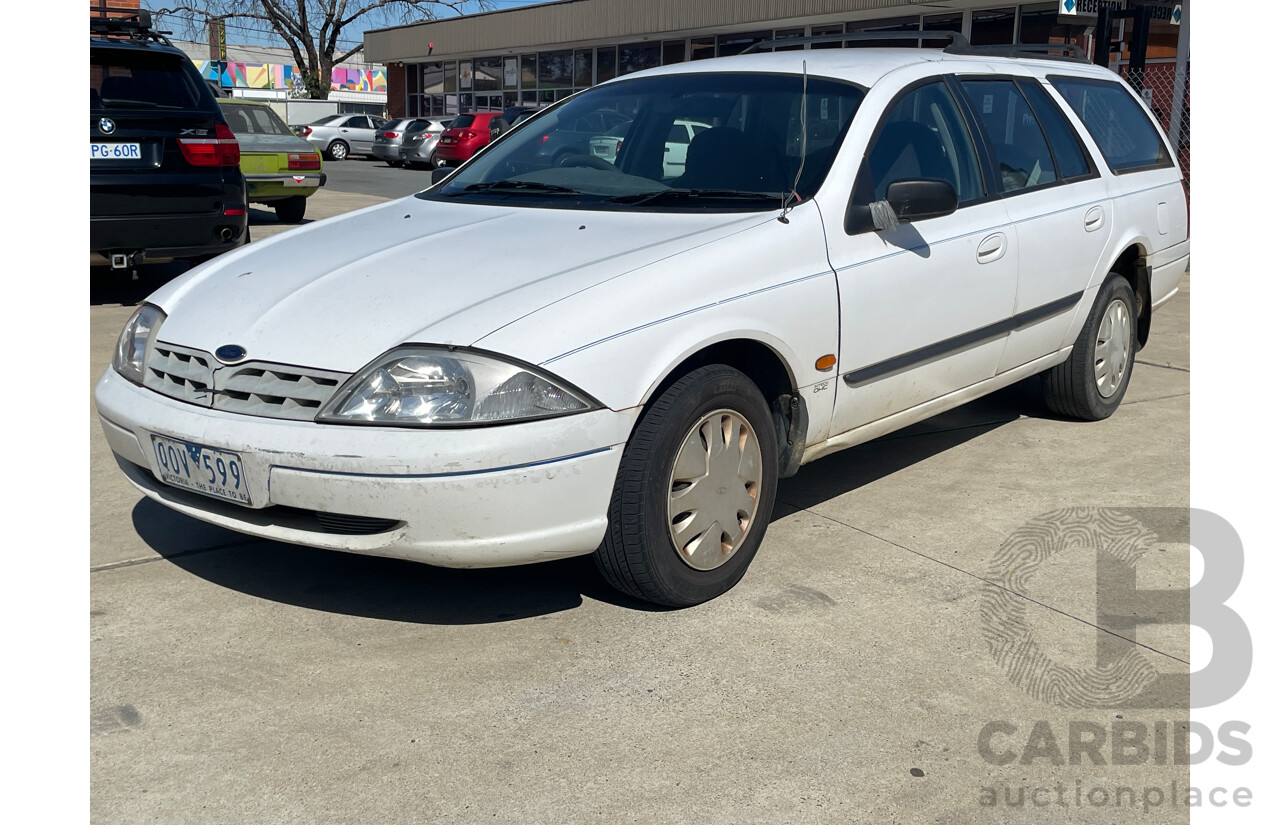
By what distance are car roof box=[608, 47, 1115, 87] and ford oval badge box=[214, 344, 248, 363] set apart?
6.95ft

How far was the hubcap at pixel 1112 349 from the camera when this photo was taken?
18.2ft

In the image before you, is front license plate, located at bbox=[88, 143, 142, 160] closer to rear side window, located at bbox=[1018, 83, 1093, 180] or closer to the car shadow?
the car shadow

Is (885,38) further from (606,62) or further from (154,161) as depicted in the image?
(606,62)

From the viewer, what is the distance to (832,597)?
364 centimetres

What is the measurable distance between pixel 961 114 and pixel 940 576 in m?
1.87

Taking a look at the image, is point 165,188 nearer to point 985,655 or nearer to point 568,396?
point 568,396

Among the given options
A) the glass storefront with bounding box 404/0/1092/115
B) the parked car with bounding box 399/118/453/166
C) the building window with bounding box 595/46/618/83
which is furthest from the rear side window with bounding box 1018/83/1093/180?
the building window with bounding box 595/46/618/83

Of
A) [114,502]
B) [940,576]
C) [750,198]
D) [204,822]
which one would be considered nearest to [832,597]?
[940,576]

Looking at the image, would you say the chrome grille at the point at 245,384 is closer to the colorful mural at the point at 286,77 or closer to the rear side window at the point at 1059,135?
the rear side window at the point at 1059,135

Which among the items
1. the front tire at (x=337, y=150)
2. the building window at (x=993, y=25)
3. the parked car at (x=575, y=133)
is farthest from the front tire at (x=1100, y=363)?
the front tire at (x=337, y=150)

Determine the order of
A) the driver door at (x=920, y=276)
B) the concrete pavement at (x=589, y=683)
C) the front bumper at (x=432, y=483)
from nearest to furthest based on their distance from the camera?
the concrete pavement at (x=589, y=683) < the front bumper at (x=432, y=483) < the driver door at (x=920, y=276)

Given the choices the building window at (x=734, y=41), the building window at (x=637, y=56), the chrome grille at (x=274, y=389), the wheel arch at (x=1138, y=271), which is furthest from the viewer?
the building window at (x=637, y=56)

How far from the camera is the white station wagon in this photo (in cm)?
305

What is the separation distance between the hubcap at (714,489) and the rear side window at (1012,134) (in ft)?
6.08
